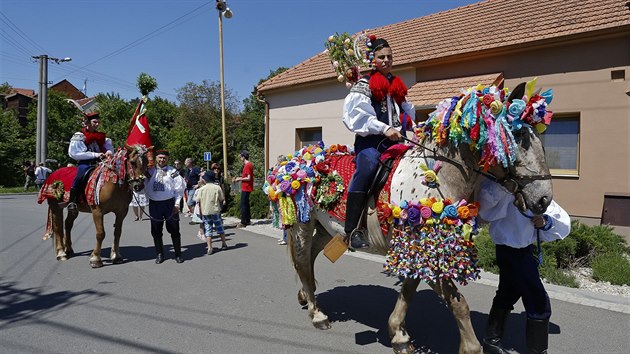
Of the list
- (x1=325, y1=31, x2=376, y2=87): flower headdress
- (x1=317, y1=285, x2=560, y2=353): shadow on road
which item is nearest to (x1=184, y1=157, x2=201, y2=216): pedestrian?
(x1=317, y1=285, x2=560, y2=353): shadow on road

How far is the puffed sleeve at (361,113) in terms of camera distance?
3557 millimetres

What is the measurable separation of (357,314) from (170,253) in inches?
191

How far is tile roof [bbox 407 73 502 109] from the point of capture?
999 centimetres

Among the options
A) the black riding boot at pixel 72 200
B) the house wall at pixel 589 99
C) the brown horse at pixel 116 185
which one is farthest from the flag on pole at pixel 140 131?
the house wall at pixel 589 99

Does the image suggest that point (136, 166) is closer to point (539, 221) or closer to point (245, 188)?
point (245, 188)

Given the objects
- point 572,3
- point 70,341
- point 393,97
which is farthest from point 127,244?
point 572,3

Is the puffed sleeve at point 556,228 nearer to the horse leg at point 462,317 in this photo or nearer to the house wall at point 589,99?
the horse leg at point 462,317

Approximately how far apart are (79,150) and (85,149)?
0.34 ft

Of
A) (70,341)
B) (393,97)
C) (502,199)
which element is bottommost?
(70,341)

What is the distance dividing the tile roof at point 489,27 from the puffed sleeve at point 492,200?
696 cm

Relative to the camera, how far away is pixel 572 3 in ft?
32.5

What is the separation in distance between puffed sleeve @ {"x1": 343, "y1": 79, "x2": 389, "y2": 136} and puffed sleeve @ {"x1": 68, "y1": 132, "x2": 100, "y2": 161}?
5.54 m

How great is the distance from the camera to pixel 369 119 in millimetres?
3568

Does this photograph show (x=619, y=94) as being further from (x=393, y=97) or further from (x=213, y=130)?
(x=213, y=130)
